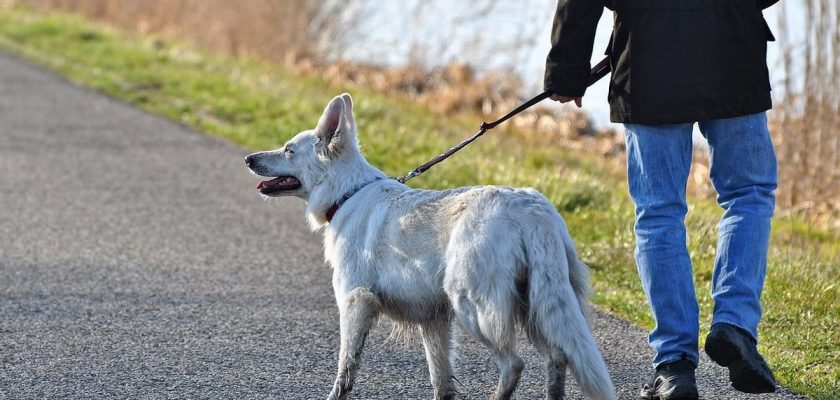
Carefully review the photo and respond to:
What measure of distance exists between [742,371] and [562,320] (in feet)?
2.47

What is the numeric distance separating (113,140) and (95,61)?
4.78 meters

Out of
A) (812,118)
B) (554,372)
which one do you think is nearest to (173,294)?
(554,372)

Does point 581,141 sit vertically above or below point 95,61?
below

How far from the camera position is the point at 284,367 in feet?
17.7

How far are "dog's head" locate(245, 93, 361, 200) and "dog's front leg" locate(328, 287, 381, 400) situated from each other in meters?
0.71

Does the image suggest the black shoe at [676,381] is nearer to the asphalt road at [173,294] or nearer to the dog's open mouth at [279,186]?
the asphalt road at [173,294]

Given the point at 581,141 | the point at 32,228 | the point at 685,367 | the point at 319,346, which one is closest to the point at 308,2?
the point at 581,141

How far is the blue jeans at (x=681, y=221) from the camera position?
184 inches

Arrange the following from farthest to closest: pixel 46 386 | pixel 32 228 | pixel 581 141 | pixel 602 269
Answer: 1. pixel 581 141
2. pixel 32 228
3. pixel 602 269
4. pixel 46 386

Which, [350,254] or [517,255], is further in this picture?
[350,254]

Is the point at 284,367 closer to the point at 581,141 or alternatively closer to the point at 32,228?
the point at 32,228

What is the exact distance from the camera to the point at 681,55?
15.1 feet

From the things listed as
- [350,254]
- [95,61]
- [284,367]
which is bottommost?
[284,367]

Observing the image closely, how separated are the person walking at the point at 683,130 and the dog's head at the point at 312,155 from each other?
945 mm
